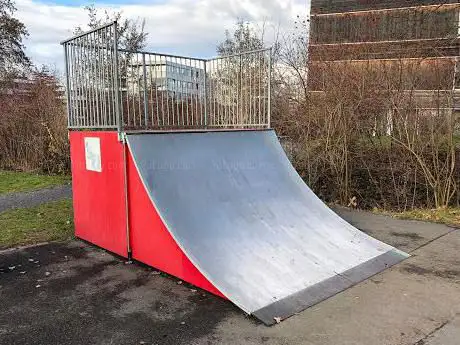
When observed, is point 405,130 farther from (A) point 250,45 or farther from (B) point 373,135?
(A) point 250,45

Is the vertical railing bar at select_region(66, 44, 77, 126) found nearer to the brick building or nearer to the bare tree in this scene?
the brick building

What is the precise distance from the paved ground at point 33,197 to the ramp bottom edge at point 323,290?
6119 millimetres

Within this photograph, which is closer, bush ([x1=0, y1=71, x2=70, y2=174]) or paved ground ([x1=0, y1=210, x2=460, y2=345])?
paved ground ([x1=0, y1=210, x2=460, y2=345])

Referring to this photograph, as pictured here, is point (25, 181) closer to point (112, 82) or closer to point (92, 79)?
point (92, 79)

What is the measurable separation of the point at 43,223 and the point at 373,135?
Answer: 19.9 ft

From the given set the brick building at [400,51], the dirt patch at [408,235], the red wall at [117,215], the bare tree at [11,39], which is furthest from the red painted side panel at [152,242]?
the bare tree at [11,39]

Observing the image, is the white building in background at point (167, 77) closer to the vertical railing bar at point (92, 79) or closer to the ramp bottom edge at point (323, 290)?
the vertical railing bar at point (92, 79)

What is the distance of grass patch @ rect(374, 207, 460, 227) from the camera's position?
6.59 meters

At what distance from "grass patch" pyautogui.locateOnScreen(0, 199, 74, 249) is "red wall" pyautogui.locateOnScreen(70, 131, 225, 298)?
0.48 metres

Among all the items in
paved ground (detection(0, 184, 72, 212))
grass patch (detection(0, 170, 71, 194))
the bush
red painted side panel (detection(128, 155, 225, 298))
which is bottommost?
paved ground (detection(0, 184, 72, 212))


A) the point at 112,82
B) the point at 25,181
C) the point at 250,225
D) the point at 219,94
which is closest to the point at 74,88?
the point at 112,82

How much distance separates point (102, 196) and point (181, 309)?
85.3 inches

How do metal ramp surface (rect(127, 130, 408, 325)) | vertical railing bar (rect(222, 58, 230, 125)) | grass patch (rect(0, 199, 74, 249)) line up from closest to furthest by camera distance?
metal ramp surface (rect(127, 130, 408, 325)) → grass patch (rect(0, 199, 74, 249)) → vertical railing bar (rect(222, 58, 230, 125))

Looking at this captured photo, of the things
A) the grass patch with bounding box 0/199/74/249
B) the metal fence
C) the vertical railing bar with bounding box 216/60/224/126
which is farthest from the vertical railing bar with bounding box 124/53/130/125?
the grass patch with bounding box 0/199/74/249
